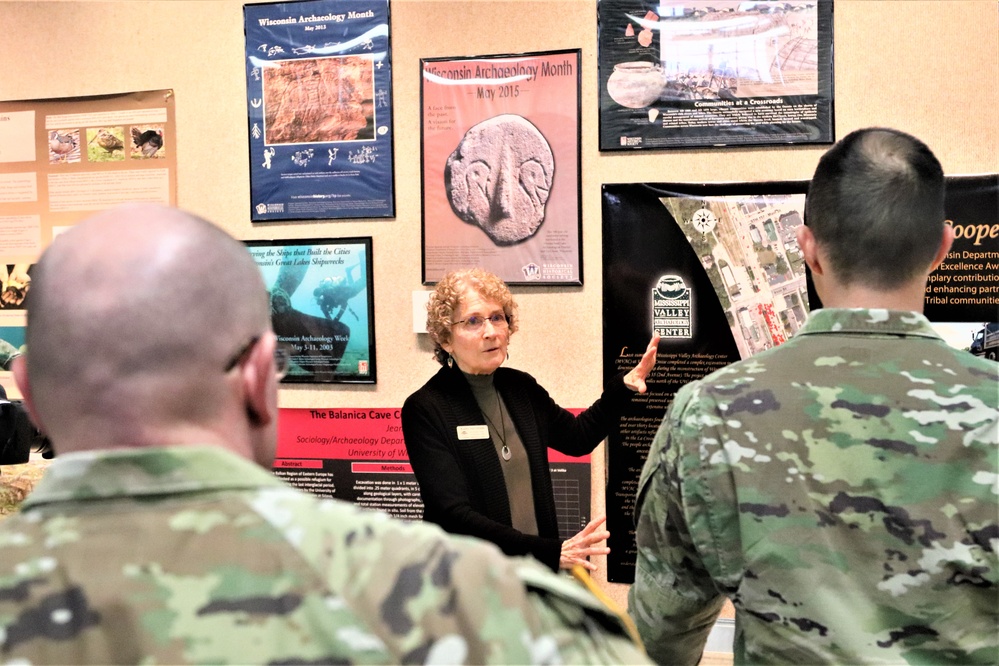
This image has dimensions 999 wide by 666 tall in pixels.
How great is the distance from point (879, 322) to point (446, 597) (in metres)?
0.87

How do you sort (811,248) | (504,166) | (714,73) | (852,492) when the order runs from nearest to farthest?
(852,492) < (811,248) < (714,73) < (504,166)

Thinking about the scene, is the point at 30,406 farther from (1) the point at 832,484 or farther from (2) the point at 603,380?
(2) the point at 603,380

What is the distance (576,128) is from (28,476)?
6.89ft

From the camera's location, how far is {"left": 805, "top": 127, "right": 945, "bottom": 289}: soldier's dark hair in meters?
1.26

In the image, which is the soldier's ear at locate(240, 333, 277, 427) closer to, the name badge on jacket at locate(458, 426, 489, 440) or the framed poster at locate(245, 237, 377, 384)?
the name badge on jacket at locate(458, 426, 489, 440)

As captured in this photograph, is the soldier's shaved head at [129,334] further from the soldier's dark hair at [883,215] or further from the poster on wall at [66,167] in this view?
the poster on wall at [66,167]

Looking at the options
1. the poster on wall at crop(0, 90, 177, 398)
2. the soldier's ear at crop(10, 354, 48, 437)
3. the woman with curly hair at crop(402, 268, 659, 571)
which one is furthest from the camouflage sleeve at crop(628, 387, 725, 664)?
the poster on wall at crop(0, 90, 177, 398)

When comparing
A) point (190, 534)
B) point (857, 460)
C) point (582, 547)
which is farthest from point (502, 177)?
point (190, 534)

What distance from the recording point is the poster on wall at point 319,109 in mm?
3258

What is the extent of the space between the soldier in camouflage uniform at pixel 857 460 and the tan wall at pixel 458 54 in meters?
1.80

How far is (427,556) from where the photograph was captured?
2.23 feet

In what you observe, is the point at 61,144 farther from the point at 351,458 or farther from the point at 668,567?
the point at 668,567

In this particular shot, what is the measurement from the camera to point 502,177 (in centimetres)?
318

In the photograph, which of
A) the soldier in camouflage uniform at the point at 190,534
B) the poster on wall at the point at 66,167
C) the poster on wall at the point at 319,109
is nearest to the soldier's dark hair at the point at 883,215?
the soldier in camouflage uniform at the point at 190,534
